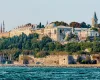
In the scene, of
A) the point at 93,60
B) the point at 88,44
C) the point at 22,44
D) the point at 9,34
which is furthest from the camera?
the point at 9,34

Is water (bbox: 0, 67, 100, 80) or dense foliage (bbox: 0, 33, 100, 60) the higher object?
dense foliage (bbox: 0, 33, 100, 60)

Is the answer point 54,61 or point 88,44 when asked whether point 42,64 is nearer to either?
point 54,61

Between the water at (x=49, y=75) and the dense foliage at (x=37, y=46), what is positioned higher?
the dense foliage at (x=37, y=46)

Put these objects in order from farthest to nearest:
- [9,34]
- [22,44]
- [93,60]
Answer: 1. [9,34]
2. [22,44]
3. [93,60]

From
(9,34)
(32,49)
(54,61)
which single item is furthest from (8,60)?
(9,34)

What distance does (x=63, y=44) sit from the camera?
158 meters

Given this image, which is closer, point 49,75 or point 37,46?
point 49,75

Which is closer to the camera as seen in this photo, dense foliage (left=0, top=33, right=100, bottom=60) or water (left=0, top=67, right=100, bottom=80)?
water (left=0, top=67, right=100, bottom=80)

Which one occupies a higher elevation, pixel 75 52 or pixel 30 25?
pixel 30 25

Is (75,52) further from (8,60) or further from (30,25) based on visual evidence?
(30,25)

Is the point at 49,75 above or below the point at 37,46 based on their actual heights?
below

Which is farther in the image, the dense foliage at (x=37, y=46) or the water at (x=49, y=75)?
the dense foliage at (x=37, y=46)

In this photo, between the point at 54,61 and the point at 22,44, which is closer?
the point at 54,61

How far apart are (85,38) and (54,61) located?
97.2ft
